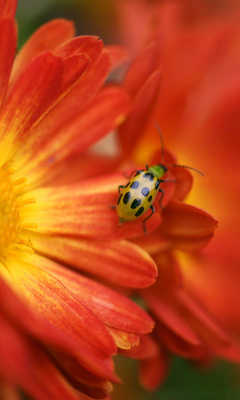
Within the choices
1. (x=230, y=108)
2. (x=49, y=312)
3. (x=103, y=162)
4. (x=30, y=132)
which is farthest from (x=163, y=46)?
(x=49, y=312)

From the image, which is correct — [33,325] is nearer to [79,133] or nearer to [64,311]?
[64,311]

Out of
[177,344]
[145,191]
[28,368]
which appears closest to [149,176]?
[145,191]

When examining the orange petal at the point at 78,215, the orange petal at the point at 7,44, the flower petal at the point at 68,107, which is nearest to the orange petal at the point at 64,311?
the orange petal at the point at 78,215

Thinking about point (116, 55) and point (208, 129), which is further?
point (208, 129)

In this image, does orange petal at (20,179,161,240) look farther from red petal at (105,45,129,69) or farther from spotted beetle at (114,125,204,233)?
red petal at (105,45,129,69)

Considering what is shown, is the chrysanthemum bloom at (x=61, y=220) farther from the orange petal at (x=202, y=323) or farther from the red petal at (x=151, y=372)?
the red petal at (x=151, y=372)

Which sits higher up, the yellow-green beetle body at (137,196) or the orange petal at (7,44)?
the orange petal at (7,44)

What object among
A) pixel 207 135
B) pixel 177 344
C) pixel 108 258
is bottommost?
pixel 177 344
